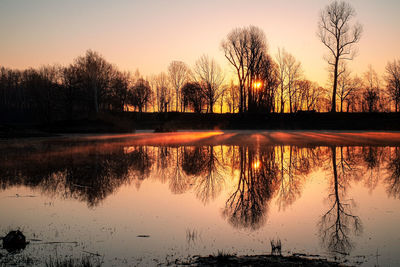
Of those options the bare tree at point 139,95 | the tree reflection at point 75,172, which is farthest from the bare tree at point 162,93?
the tree reflection at point 75,172

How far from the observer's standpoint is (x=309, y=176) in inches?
612

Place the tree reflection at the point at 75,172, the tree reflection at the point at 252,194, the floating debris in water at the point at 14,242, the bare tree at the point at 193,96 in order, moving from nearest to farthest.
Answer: the floating debris in water at the point at 14,242, the tree reflection at the point at 252,194, the tree reflection at the point at 75,172, the bare tree at the point at 193,96

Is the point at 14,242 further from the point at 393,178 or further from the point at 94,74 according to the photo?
the point at 94,74

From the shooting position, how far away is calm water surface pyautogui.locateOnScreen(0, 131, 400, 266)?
702 centimetres

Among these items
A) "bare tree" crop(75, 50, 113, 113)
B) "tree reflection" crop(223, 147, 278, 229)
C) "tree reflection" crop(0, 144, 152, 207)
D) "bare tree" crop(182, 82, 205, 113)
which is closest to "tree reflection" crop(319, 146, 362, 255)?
"tree reflection" crop(223, 147, 278, 229)

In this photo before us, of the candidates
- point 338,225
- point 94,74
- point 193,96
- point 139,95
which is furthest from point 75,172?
point 193,96

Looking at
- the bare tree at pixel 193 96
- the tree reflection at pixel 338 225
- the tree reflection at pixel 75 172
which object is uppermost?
the bare tree at pixel 193 96

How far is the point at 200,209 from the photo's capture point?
10.2m

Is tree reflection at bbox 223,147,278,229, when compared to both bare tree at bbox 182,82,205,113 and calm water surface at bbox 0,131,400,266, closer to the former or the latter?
calm water surface at bbox 0,131,400,266

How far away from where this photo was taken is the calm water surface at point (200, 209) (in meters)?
7.02

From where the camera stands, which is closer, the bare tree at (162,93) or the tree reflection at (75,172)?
the tree reflection at (75,172)

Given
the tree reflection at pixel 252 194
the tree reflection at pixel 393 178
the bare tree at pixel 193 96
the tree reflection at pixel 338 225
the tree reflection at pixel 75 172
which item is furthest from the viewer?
the bare tree at pixel 193 96

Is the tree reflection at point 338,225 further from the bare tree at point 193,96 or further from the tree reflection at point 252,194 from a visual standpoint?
the bare tree at point 193,96

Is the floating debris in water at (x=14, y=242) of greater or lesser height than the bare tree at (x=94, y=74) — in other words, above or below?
below
